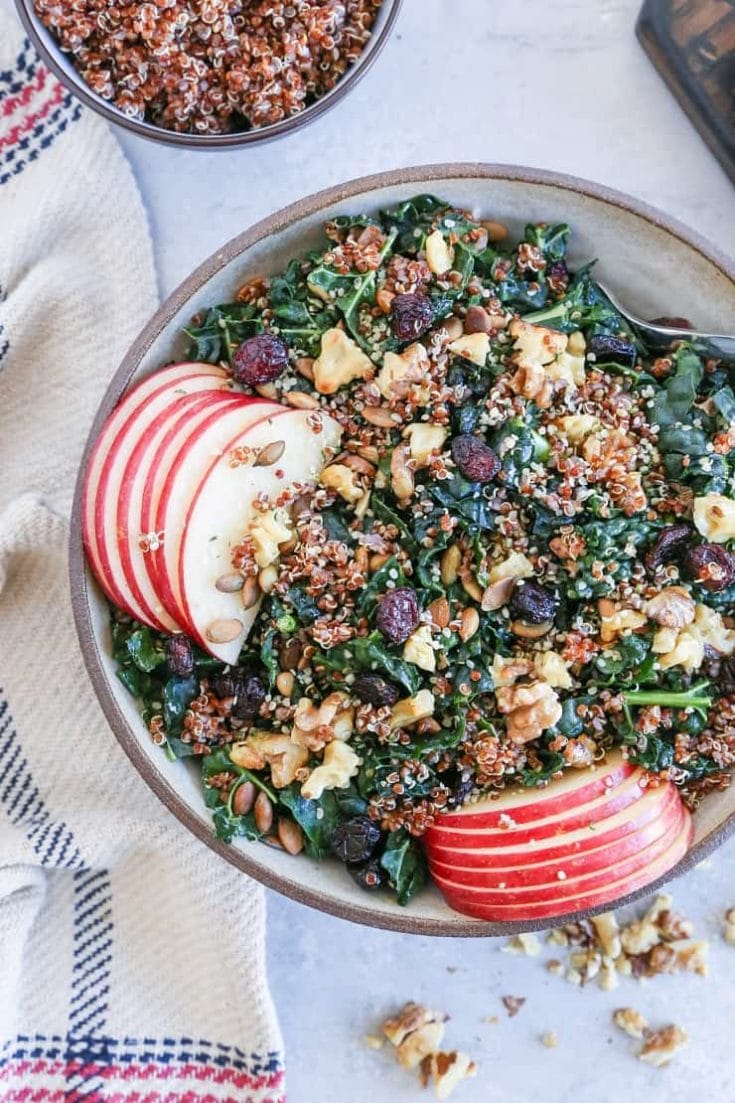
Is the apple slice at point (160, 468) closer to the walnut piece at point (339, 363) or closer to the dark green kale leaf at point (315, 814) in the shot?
the walnut piece at point (339, 363)

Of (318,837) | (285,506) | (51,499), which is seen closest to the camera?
(285,506)

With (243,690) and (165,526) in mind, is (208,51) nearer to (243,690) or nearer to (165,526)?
(165,526)

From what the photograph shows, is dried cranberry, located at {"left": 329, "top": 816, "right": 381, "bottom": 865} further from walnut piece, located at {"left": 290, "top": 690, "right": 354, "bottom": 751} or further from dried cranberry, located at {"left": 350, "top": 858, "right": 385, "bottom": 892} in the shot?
walnut piece, located at {"left": 290, "top": 690, "right": 354, "bottom": 751}

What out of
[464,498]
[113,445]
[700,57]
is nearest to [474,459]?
[464,498]

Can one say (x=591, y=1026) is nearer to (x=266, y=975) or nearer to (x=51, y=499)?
(x=266, y=975)

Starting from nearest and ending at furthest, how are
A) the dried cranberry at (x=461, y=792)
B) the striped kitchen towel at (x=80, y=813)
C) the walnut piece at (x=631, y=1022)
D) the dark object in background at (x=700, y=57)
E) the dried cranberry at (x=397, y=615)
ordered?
1. the dried cranberry at (x=397, y=615)
2. the dried cranberry at (x=461, y=792)
3. the dark object in background at (x=700, y=57)
4. the striped kitchen towel at (x=80, y=813)
5. the walnut piece at (x=631, y=1022)

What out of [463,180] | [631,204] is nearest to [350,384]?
[463,180]

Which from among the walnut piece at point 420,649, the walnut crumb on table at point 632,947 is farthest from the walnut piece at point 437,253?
the walnut crumb on table at point 632,947
